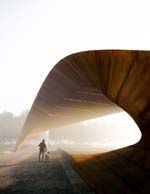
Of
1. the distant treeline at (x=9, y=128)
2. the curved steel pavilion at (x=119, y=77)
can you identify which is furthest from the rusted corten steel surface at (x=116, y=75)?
the distant treeline at (x=9, y=128)

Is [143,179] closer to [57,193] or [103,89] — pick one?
[57,193]

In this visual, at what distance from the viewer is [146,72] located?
8.56m

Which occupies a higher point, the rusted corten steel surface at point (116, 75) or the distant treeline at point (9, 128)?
the distant treeline at point (9, 128)

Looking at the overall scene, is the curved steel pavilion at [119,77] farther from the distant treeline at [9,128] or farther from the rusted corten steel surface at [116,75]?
the distant treeline at [9,128]

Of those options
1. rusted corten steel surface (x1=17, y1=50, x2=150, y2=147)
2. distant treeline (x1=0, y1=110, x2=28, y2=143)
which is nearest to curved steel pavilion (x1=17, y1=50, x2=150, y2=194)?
rusted corten steel surface (x1=17, y1=50, x2=150, y2=147)

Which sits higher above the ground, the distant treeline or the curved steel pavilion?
the distant treeline

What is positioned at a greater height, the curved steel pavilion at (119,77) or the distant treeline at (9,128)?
the distant treeline at (9,128)

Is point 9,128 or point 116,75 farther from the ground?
point 9,128

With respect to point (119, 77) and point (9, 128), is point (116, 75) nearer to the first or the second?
point (119, 77)

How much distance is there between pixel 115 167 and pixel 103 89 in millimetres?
3123

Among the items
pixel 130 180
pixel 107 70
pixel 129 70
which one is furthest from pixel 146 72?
pixel 130 180

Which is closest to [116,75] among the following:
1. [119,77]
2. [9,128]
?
[119,77]

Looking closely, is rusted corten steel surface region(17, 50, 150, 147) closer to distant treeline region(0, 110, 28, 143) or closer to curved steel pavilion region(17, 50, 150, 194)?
curved steel pavilion region(17, 50, 150, 194)

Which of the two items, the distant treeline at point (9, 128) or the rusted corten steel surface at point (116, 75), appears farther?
the distant treeline at point (9, 128)
